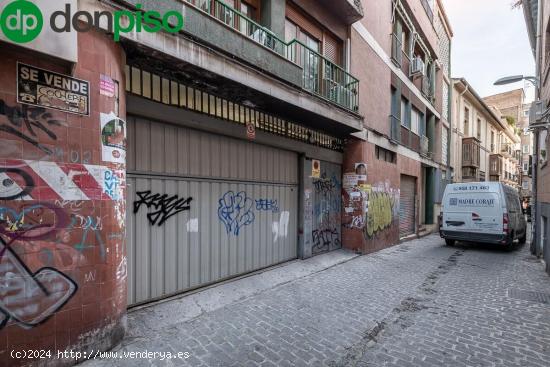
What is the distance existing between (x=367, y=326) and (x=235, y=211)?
2.88 m

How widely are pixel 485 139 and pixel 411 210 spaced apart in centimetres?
1628

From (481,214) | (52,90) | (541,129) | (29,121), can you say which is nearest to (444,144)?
(481,214)

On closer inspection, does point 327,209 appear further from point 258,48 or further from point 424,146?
point 424,146

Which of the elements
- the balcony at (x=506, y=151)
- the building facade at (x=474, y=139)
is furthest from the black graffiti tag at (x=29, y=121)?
the balcony at (x=506, y=151)

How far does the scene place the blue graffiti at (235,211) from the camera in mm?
5468

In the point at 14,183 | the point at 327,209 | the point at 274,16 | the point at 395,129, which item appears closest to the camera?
the point at 14,183

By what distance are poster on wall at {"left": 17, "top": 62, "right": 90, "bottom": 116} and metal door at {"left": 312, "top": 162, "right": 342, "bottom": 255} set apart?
5478 mm

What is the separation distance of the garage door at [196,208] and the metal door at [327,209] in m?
1.27

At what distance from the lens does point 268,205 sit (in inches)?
253

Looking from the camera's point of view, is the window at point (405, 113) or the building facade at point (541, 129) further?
the window at point (405, 113)

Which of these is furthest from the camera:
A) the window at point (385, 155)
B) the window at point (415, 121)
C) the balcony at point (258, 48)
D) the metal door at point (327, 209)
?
the window at point (415, 121)

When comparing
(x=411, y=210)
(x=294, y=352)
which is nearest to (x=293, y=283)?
(x=294, y=352)

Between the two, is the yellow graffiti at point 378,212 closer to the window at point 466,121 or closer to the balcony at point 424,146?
the balcony at point 424,146

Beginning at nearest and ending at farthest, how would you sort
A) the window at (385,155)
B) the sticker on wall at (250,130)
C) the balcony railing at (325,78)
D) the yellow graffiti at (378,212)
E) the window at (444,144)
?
the sticker on wall at (250,130)
the balcony railing at (325,78)
the yellow graffiti at (378,212)
the window at (385,155)
the window at (444,144)
